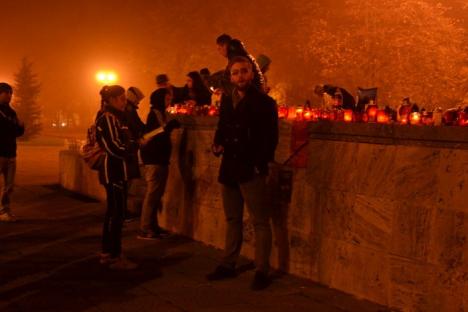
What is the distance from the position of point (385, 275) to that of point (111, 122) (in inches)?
117

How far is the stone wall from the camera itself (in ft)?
15.4

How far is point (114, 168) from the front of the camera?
6.36 metres

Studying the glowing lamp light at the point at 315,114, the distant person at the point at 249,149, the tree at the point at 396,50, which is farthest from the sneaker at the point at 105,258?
the tree at the point at 396,50

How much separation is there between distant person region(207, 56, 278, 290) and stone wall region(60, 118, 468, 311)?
40cm

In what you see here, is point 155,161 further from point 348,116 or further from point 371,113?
point 371,113

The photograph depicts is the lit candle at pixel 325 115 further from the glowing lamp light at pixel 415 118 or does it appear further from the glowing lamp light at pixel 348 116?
the glowing lamp light at pixel 415 118

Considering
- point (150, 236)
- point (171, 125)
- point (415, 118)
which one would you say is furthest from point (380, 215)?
point (150, 236)

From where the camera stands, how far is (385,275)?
17.0 ft

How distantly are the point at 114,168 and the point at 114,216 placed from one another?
500 millimetres

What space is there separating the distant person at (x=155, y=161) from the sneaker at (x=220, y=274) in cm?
200

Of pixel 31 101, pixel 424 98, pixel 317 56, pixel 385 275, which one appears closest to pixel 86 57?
pixel 31 101

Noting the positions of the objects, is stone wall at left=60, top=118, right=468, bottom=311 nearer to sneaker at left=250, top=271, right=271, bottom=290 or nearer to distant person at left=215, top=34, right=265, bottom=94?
sneaker at left=250, top=271, right=271, bottom=290

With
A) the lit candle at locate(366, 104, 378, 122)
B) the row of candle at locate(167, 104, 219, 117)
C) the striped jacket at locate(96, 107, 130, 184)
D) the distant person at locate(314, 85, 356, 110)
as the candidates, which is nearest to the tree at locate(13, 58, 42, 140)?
the row of candle at locate(167, 104, 219, 117)

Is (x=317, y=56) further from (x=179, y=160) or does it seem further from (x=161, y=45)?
(x=179, y=160)
